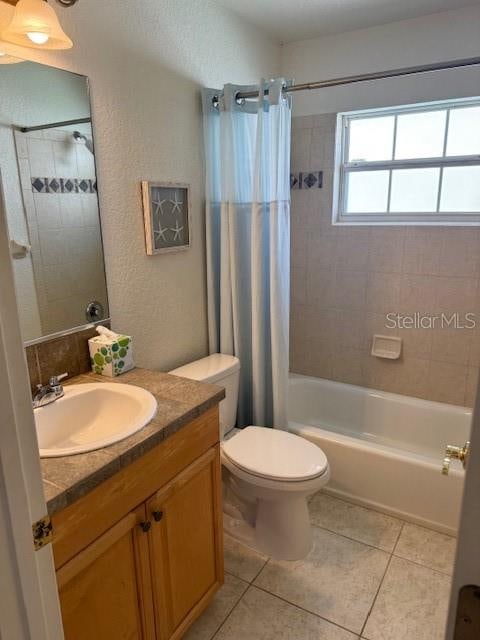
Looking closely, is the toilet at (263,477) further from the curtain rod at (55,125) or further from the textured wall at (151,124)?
the curtain rod at (55,125)

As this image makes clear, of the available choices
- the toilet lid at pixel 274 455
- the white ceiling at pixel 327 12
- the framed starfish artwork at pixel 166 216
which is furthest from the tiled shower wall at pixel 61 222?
the white ceiling at pixel 327 12

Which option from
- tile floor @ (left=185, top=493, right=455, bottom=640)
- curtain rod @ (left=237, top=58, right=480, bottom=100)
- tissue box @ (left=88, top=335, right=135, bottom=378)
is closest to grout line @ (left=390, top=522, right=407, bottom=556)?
tile floor @ (left=185, top=493, right=455, bottom=640)

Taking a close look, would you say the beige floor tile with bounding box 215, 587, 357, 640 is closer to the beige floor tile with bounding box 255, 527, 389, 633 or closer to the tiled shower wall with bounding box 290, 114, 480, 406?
the beige floor tile with bounding box 255, 527, 389, 633

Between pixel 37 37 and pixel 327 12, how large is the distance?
5.18 feet

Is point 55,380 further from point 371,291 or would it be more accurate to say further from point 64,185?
point 371,291

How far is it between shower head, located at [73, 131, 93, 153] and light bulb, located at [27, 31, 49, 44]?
32 centimetres

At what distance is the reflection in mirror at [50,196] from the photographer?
54.4 inches

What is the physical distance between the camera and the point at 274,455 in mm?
1914

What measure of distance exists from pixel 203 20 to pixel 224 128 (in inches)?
19.0

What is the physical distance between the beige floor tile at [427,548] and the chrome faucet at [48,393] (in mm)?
1602

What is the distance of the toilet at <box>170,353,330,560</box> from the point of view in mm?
1812

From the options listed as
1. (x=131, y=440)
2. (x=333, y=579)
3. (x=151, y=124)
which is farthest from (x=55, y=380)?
(x=333, y=579)

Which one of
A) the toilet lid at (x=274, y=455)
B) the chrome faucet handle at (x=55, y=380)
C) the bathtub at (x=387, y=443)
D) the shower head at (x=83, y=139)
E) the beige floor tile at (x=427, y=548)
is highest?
the shower head at (x=83, y=139)

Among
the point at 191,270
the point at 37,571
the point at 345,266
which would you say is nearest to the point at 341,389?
the point at 345,266
